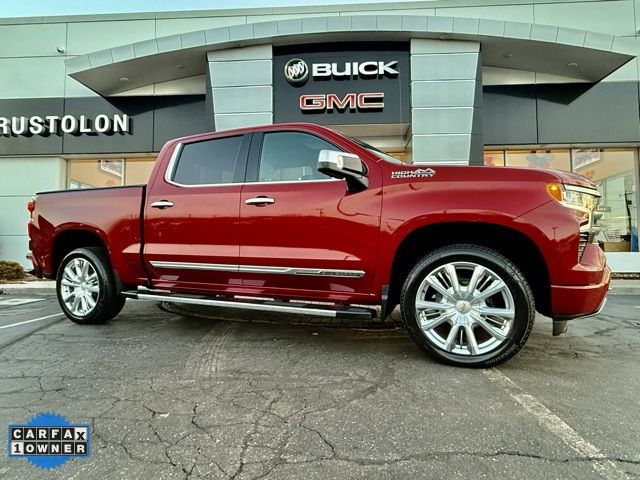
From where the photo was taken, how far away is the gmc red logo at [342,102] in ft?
32.0

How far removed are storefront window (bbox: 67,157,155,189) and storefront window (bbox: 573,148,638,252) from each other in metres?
12.4

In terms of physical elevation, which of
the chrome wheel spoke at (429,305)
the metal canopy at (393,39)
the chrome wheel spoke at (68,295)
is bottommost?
the chrome wheel spoke at (68,295)

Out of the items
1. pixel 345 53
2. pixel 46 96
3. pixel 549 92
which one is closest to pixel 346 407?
pixel 345 53

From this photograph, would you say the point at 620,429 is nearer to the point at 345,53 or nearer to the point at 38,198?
the point at 38,198

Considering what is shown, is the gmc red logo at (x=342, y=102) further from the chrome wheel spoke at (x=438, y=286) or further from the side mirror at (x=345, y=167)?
the chrome wheel spoke at (x=438, y=286)

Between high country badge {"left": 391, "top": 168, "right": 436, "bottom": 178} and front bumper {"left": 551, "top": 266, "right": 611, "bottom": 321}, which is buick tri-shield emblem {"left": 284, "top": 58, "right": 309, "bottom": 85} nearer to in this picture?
high country badge {"left": 391, "top": 168, "right": 436, "bottom": 178}

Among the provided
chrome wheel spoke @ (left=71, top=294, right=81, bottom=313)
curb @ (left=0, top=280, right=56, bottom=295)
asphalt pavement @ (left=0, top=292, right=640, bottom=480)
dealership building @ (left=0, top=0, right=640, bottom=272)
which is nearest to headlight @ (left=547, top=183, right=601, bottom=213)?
asphalt pavement @ (left=0, top=292, right=640, bottom=480)

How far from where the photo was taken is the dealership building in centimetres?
945

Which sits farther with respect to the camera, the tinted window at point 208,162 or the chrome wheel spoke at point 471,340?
the tinted window at point 208,162

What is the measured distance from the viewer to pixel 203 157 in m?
4.12

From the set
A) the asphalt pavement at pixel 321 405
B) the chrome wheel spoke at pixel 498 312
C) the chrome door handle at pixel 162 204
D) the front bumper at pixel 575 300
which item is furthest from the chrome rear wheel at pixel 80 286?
the front bumper at pixel 575 300

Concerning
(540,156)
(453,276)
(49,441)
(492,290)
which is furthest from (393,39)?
(49,441)

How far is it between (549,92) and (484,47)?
2466mm

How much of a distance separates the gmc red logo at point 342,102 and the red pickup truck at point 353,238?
6091mm
